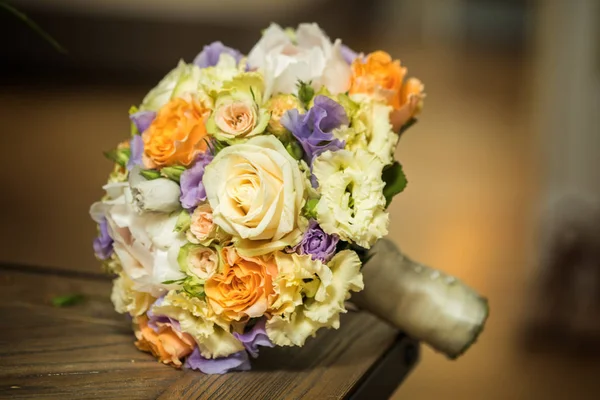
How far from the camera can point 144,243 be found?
0.76 meters

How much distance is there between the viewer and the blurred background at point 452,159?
7.04 ft

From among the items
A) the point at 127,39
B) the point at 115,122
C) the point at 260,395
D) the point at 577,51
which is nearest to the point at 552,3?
the point at 577,51

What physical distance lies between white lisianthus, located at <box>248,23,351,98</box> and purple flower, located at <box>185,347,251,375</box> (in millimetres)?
247

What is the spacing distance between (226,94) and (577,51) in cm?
249

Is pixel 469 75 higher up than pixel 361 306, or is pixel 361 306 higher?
pixel 361 306

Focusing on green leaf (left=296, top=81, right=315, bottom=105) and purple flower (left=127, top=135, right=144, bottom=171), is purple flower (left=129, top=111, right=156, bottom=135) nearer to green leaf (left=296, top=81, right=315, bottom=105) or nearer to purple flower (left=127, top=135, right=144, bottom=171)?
purple flower (left=127, top=135, right=144, bottom=171)

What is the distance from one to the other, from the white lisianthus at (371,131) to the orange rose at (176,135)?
13 centimetres

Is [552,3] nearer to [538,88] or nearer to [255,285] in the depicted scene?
[538,88]

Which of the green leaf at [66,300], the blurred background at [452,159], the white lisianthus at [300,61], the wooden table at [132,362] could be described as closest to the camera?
the wooden table at [132,362]

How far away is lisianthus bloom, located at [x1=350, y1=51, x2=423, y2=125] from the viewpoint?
2.65ft

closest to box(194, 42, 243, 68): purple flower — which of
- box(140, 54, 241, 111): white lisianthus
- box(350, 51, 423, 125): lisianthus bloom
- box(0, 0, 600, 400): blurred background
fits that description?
box(140, 54, 241, 111): white lisianthus

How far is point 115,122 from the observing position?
3.63m

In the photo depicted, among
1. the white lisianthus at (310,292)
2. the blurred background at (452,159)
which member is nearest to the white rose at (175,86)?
the white lisianthus at (310,292)

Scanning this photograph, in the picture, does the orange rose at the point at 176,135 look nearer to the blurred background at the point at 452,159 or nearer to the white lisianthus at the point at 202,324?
the white lisianthus at the point at 202,324
